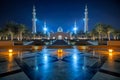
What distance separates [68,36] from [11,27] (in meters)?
107

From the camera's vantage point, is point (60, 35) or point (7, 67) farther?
point (60, 35)

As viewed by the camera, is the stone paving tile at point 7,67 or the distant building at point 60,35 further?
the distant building at point 60,35

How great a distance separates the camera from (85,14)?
419 feet

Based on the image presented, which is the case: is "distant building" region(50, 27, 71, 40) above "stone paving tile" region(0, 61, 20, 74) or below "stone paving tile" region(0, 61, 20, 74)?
above

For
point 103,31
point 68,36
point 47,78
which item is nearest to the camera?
point 47,78

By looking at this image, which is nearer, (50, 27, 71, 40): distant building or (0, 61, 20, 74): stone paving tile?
(0, 61, 20, 74): stone paving tile

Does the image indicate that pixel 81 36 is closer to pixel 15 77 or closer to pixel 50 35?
pixel 50 35

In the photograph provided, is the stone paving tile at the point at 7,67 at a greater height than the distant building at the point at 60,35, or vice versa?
the distant building at the point at 60,35

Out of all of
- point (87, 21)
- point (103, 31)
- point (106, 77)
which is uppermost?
point (87, 21)

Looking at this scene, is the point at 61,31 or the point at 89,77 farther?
the point at 61,31

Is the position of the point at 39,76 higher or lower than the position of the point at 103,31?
lower

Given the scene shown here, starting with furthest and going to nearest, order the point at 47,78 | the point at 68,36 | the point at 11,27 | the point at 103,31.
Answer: the point at 68,36
the point at 103,31
the point at 11,27
the point at 47,78

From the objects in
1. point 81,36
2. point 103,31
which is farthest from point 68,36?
point 103,31

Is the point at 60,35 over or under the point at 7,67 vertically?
over
